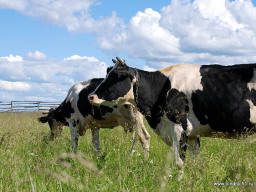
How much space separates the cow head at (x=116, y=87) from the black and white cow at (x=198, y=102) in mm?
18

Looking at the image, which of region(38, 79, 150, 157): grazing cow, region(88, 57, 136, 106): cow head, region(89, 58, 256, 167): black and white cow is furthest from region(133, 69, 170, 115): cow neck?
region(38, 79, 150, 157): grazing cow

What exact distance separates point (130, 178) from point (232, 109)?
6.84 feet

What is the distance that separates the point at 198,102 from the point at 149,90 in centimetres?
99

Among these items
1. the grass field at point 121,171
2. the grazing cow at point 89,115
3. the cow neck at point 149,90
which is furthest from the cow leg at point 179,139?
the grazing cow at point 89,115

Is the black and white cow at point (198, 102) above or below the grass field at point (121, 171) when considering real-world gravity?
above

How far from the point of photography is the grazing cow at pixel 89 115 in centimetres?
798

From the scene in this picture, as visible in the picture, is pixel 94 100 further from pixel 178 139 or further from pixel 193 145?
pixel 193 145

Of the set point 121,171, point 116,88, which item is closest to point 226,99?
point 116,88

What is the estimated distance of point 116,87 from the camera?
5.82 meters

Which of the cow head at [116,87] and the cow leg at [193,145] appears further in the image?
the cow head at [116,87]

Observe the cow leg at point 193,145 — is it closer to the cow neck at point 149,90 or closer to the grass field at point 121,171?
the grass field at point 121,171

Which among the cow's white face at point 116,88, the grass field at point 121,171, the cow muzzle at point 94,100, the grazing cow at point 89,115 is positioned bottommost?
the grass field at point 121,171

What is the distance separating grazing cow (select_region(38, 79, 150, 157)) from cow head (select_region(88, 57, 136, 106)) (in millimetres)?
2055

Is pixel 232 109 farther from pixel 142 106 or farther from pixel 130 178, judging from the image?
pixel 130 178
